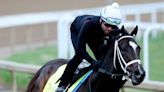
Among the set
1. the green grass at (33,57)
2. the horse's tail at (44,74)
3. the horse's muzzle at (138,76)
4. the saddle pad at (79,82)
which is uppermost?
the horse's muzzle at (138,76)

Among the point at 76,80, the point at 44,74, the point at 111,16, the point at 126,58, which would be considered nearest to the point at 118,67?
the point at 126,58

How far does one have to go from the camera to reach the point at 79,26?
7586mm

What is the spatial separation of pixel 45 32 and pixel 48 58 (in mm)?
4292

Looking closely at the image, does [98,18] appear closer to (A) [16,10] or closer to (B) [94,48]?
(B) [94,48]

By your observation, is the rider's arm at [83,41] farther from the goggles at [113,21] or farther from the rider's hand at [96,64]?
the goggles at [113,21]

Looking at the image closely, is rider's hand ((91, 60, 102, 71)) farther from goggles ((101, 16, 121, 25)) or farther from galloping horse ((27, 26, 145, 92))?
goggles ((101, 16, 121, 25))

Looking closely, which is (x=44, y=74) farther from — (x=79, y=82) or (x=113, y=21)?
(x=113, y=21)

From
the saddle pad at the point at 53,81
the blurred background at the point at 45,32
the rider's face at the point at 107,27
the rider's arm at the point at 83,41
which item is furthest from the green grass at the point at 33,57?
the rider's face at the point at 107,27

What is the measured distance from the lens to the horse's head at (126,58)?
6461mm

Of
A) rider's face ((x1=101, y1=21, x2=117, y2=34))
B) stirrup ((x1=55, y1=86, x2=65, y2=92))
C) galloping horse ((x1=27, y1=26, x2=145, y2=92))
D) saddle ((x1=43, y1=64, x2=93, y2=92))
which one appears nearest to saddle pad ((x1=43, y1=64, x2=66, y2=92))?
saddle ((x1=43, y1=64, x2=93, y2=92))

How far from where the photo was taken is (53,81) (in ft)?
27.0

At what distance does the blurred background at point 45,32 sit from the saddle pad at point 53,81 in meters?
2.58

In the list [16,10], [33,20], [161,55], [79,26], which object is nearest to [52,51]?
[33,20]

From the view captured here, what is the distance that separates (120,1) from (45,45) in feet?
13.4
